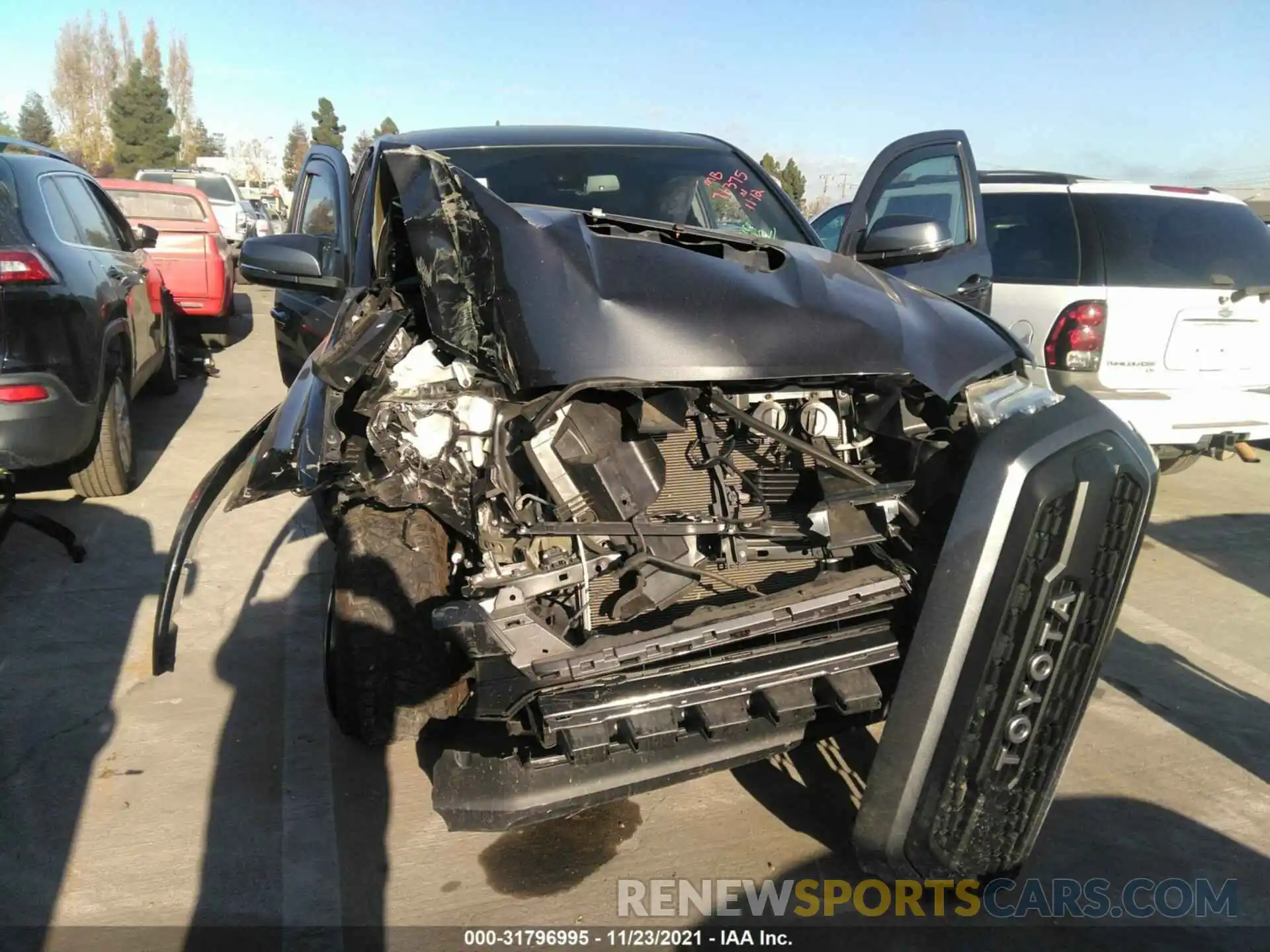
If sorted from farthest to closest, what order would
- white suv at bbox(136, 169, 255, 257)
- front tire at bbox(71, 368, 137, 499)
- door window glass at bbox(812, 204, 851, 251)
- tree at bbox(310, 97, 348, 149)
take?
1. tree at bbox(310, 97, 348, 149)
2. white suv at bbox(136, 169, 255, 257)
3. door window glass at bbox(812, 204, 851, 251)
4. front tire at bbox(71, 368, 137, 499)

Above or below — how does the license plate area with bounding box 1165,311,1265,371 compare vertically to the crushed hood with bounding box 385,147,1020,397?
below

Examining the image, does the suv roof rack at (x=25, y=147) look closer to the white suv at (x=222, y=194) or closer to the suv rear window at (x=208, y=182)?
the white suv at (x=222, y=194)

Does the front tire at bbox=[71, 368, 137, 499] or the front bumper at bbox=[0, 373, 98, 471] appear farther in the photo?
the front tire at bbox=[71, 368, 137, 499]

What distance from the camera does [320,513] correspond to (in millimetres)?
3619

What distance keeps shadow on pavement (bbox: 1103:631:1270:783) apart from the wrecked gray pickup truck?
1337mm

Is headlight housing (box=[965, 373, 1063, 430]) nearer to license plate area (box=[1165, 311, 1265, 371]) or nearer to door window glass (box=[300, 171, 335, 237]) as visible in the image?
door window glass (box=[300, 171, 335, 237])

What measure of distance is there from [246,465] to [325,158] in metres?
2.83

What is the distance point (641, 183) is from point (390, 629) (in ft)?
7.63

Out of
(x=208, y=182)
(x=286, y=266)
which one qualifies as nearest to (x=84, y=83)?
(x=208, y=182)

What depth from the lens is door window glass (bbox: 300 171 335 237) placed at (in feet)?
15.9

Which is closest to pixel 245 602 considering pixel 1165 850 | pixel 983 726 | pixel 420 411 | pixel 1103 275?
pixel 420 411

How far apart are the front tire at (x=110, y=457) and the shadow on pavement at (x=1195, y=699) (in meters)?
5.22

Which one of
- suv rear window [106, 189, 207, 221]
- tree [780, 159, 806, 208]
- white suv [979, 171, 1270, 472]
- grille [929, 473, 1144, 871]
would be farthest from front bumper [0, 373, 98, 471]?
tree [780, 159, 806, 208]

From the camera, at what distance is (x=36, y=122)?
177 feet
